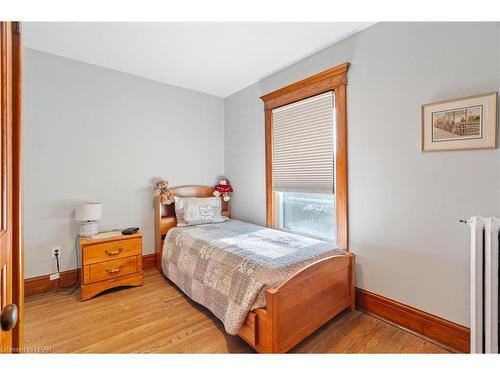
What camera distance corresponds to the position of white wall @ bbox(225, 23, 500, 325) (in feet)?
5.09

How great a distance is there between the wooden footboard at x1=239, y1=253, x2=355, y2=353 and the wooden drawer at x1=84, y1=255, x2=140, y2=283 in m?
1.59

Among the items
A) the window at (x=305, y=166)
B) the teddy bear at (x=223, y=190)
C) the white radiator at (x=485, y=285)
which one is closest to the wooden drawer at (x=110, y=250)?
the teddy bear at (x=223, y=190)

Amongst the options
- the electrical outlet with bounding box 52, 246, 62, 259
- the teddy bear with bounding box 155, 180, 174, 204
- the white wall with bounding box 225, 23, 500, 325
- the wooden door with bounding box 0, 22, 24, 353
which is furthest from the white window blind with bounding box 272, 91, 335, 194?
the electrical outlet with bounding box 52, 246, 62, 259

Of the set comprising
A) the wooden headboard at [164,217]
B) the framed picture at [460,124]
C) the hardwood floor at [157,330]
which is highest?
the framed picture at [460,124]

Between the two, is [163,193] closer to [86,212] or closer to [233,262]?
[86,212]

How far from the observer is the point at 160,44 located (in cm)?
229

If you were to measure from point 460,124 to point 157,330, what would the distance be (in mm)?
2686

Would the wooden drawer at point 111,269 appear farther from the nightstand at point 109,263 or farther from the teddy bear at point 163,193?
the teddy bear at point 163,193

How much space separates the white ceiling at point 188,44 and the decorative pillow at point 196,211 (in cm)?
165

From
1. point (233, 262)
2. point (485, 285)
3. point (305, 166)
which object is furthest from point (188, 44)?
point (485, 285)

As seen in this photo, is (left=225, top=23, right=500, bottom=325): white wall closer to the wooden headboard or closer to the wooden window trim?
the wooden window trim

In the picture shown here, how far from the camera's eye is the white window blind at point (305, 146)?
240 centimetres
